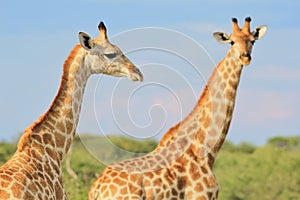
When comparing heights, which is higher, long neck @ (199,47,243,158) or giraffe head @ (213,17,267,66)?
giraffe head @ (213,17,267,66)

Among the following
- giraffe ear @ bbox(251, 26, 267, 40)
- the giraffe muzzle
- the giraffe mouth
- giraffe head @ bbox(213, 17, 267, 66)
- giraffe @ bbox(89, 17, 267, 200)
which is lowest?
giraffe @ bbox(89, 17, 267, 200)

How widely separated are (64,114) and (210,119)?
246cm

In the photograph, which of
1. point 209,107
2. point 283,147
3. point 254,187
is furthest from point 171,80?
point 283,147

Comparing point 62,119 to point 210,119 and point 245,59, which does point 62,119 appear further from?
point 245,59

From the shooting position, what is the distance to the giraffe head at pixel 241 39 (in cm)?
1168

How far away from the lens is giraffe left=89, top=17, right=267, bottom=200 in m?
10.9

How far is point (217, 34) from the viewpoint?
39.0 ft

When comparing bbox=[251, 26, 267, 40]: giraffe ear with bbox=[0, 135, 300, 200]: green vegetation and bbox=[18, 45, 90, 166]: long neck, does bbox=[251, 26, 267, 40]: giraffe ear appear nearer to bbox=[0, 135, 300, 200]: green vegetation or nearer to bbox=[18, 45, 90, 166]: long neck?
bbox=[18, 45, 90, 166]: long neck

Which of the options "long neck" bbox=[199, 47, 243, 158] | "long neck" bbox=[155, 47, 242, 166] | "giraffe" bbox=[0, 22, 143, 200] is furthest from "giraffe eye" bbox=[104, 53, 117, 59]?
"long neck" bbox=[199, 47, 243, 158]

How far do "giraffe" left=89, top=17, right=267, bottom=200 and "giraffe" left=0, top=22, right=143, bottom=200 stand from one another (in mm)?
1035

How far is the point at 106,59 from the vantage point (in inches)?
408

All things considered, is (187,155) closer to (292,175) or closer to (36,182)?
(36,182)

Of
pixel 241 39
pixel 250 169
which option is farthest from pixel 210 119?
pixel 250 169

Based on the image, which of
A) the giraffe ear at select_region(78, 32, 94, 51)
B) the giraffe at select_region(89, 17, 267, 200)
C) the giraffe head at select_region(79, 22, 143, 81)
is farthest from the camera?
the giraffe at select_region(89, 17, 267, 200)
